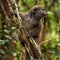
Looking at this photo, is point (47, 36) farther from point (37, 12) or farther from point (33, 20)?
point (37, 12)

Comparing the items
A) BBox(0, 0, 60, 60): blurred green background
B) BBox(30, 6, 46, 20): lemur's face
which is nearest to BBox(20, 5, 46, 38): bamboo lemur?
BBox(30, 6, 46, 20): lemur's face

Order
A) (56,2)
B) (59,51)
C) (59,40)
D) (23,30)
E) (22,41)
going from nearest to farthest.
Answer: (23,30) → (22,41) → (59,51) → (59,40) → (56,2)

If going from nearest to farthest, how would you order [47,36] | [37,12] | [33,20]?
[37,12]
[33,20]
[47,36]

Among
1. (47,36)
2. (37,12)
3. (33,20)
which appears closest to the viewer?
(37,12)

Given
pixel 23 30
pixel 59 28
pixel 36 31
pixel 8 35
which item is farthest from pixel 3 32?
pixel 59 28

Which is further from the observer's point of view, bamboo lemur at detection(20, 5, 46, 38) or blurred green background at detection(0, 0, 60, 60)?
bamboo lemur at detection(20, 5, 46, 38)

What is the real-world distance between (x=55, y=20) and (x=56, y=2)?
408 millimetres

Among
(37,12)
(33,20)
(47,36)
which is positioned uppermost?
(37,12)

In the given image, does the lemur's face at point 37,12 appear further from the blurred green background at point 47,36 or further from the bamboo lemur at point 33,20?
the blurred green background at point 47,36

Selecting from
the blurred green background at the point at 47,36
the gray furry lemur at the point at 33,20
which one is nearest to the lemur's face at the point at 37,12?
the gray furry lemur at the point at 33,20

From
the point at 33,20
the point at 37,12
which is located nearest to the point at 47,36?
the point at 33,20

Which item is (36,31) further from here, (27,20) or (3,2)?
(3,2)

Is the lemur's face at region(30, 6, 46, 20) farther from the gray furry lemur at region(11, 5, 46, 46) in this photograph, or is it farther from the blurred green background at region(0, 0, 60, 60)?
the blurred green background at region(0, 0, 60, 60)

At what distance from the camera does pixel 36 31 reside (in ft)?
18.8
